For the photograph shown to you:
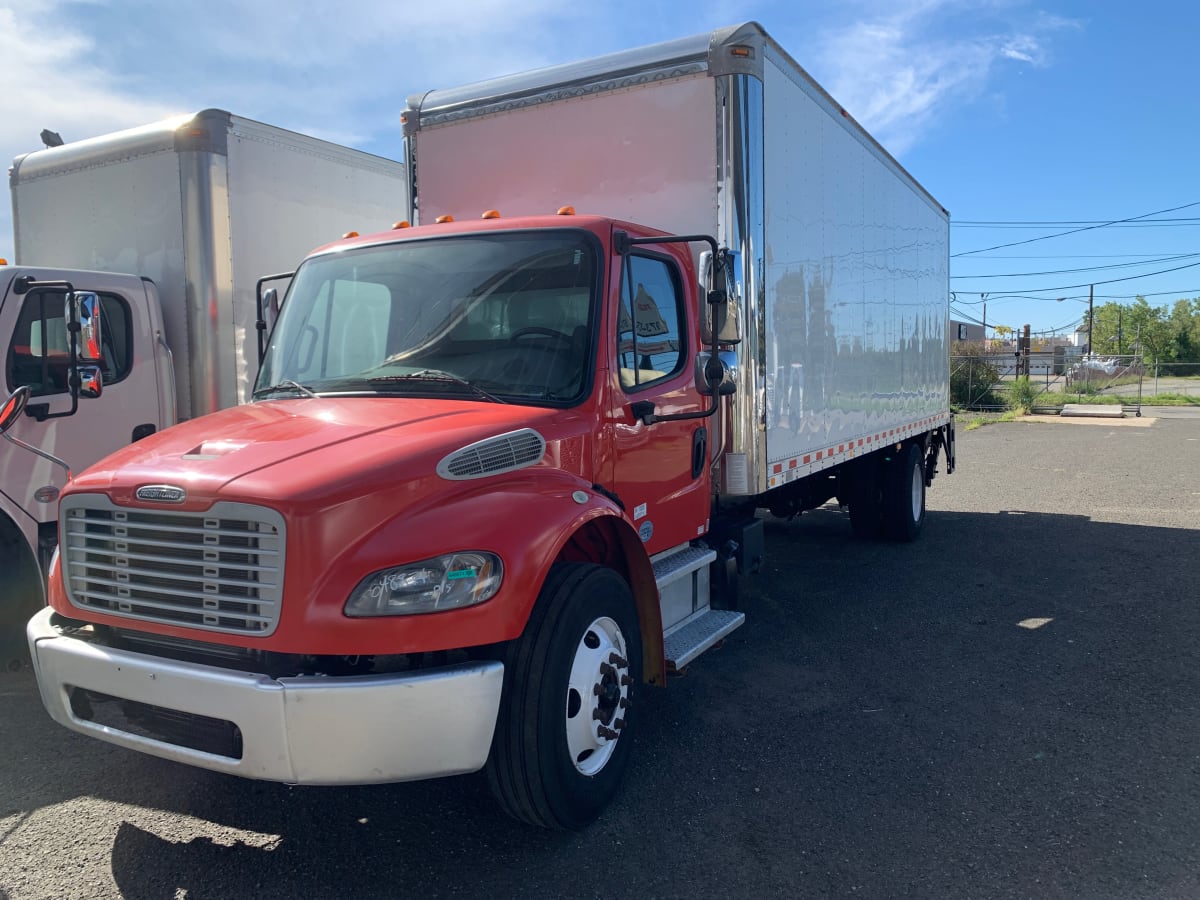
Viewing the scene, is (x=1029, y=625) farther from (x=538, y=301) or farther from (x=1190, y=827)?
(x=538, y=301)

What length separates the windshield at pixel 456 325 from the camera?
3967 mm

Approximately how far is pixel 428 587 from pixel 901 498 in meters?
7.22

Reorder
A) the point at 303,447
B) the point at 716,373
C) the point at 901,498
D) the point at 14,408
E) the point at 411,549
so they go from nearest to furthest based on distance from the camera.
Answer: the point at 411,549 → the point at 303,447 → the point at 716,373 → the point at 14,408 → the point at 901,498

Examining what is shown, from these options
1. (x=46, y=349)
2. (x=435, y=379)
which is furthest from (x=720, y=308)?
(x=46, y=349)

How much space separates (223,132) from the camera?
20.4ft


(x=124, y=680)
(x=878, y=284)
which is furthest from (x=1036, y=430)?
(x=124, y=680)

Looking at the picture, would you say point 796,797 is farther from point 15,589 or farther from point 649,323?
point 15,589

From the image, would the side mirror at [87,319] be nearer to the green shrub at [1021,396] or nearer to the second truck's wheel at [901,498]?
the second truck's wheel at [901,498]

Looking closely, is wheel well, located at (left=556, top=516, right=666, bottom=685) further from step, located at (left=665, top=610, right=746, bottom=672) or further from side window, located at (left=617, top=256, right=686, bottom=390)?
side window, located at (left=617, top=256, right=686, bottom=390)

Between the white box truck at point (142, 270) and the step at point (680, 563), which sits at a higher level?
the white box truck at point (142, 270)

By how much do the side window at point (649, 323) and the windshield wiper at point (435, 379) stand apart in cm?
66

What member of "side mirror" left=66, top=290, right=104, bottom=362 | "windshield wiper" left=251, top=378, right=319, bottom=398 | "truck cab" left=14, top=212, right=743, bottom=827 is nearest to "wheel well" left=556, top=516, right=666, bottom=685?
"truck cab" left=14, top=212, right=743, bottom=827

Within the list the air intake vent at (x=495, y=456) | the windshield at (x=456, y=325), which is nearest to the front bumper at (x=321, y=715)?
the air intake vent at (x=495, y=456)

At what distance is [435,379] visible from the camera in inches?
155
